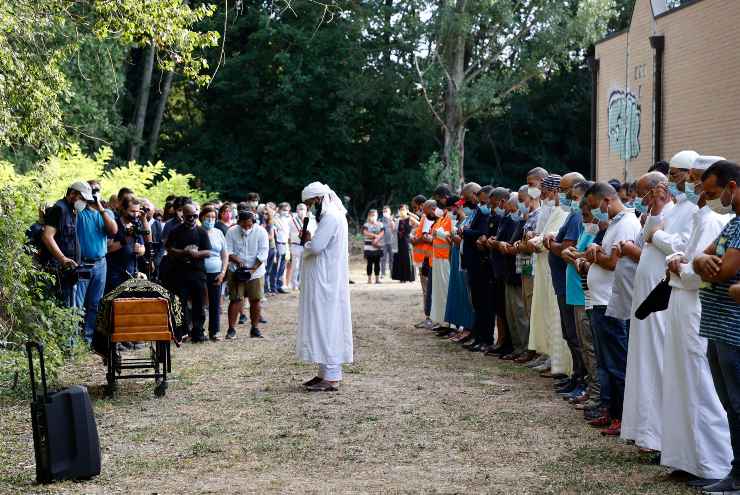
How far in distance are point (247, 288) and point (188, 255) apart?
5.61 ft

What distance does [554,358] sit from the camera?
12.2m

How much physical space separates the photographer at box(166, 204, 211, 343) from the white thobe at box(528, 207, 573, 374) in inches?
204

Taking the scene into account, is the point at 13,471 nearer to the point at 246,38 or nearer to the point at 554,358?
the point at 554,358

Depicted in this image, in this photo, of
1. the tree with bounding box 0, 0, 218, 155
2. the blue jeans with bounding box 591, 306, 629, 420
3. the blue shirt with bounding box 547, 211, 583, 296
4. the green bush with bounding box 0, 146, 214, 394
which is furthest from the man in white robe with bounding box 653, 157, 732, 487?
the tree with bounding box 0, 0, 218, 155

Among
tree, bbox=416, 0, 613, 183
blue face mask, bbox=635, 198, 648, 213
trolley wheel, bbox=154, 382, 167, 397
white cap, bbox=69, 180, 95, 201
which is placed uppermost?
tree, bbox=416, 0, 613, 183

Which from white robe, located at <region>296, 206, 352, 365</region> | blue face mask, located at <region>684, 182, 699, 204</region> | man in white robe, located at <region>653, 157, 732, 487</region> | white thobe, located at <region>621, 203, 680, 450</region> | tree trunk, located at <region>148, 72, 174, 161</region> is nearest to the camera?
man in white robe, located at <region>653, 157, 732, 487</region>

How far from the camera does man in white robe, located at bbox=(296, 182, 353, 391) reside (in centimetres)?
1193

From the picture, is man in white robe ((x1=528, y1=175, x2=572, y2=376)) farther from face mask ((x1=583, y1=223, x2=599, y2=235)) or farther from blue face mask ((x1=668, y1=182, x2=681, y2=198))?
blue face mask ((x1=668, y1=182, x2=681, y2=198))

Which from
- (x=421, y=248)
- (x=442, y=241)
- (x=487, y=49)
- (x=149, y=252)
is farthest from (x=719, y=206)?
(x=487, y=49)

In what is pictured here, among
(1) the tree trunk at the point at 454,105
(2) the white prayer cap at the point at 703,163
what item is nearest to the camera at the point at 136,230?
(2) the white prayer cap at the point at 703,163

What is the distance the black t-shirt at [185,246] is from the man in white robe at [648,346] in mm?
Answer: 8715

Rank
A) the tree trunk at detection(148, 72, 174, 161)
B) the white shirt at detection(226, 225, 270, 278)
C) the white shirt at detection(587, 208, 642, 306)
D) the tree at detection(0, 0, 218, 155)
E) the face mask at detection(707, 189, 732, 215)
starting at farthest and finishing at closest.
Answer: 1. the tree trunk at detection(148, 72, 174, 161)
2. the white shirt at detection(226, 225, 270, 278)
3. the tree at detection(0, 0, 218, 155)
4. the white shirt at detection(587, 208, 642, 306)
5. the face mask at detection(707, 189, 732, 215)

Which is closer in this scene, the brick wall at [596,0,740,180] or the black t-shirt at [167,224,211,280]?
the black t-shirt at [167,224,211,280]

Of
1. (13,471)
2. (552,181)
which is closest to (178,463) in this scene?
(13,471)
